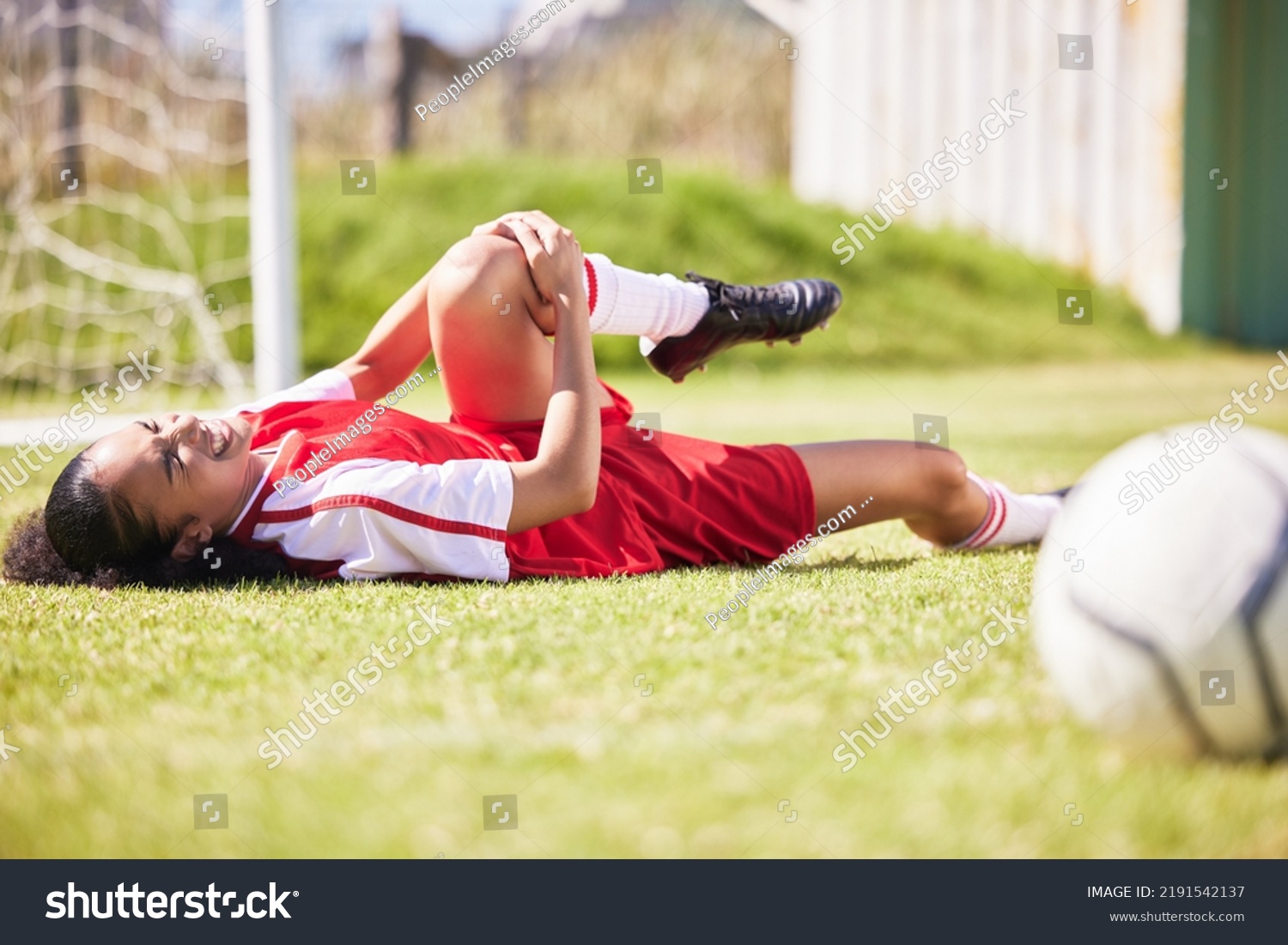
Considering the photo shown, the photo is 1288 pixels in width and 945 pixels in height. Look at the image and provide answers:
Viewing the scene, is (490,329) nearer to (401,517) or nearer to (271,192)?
(401,517)

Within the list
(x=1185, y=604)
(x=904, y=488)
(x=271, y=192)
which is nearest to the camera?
(x=1185, y=604)

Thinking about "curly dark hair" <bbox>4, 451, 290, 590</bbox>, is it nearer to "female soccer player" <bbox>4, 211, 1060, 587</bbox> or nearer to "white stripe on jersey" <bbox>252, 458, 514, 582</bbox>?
"female soccer player" <bbox>4, 211, 1060, 587</bbox>

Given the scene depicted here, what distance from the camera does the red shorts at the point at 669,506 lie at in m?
3.20

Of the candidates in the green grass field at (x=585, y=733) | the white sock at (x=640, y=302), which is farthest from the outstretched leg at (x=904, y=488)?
the white sock at (x=640, y=302)

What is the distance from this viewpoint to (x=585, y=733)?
212 cm

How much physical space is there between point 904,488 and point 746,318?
24.7 inches

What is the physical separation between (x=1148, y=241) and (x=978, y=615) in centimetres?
1007

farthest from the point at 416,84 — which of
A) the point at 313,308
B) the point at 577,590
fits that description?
the point at 577,590

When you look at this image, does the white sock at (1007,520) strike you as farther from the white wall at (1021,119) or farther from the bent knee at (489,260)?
the white wall at (1021,119)

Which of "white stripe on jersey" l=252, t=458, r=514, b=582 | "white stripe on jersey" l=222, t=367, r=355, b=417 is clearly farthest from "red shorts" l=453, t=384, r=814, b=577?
"white stripe on jersey" l=222, t=367, r=355, b=417

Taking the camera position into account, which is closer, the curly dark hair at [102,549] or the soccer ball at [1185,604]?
the soccer ball at [1185,604]

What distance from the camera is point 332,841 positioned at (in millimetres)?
1798

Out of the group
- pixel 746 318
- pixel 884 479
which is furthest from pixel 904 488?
pixel 746 318
